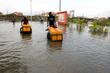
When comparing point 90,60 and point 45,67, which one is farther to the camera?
point 90,60

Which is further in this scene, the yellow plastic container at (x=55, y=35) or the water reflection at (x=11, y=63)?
the yellow plastic container at (x=55, y=35)

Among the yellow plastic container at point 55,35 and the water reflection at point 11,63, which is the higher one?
the yellow plastic container at point 55,35

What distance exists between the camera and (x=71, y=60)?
859cm

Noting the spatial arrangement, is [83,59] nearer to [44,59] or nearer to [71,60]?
[71,60]

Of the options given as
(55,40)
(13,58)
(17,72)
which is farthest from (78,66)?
(55,40)

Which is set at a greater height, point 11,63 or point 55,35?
point 55,35

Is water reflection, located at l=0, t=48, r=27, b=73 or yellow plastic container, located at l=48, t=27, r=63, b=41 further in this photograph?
yellow plastic container, located at l=48, t=27, r=63, b=41

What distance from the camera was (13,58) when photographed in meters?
8.66

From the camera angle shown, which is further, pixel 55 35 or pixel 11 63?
pixel 55 35

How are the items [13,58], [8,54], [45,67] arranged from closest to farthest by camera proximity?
1. [45,67]
2. [13,58]
3. [8,54]

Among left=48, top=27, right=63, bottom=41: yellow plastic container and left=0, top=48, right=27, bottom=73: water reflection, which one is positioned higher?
left=48, top=27, right=63, bottom=41: yellow plastic container

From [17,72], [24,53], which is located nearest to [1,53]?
[24,53]

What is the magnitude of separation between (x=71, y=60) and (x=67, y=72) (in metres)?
1.80

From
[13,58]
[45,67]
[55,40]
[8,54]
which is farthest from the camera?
[55,40]
